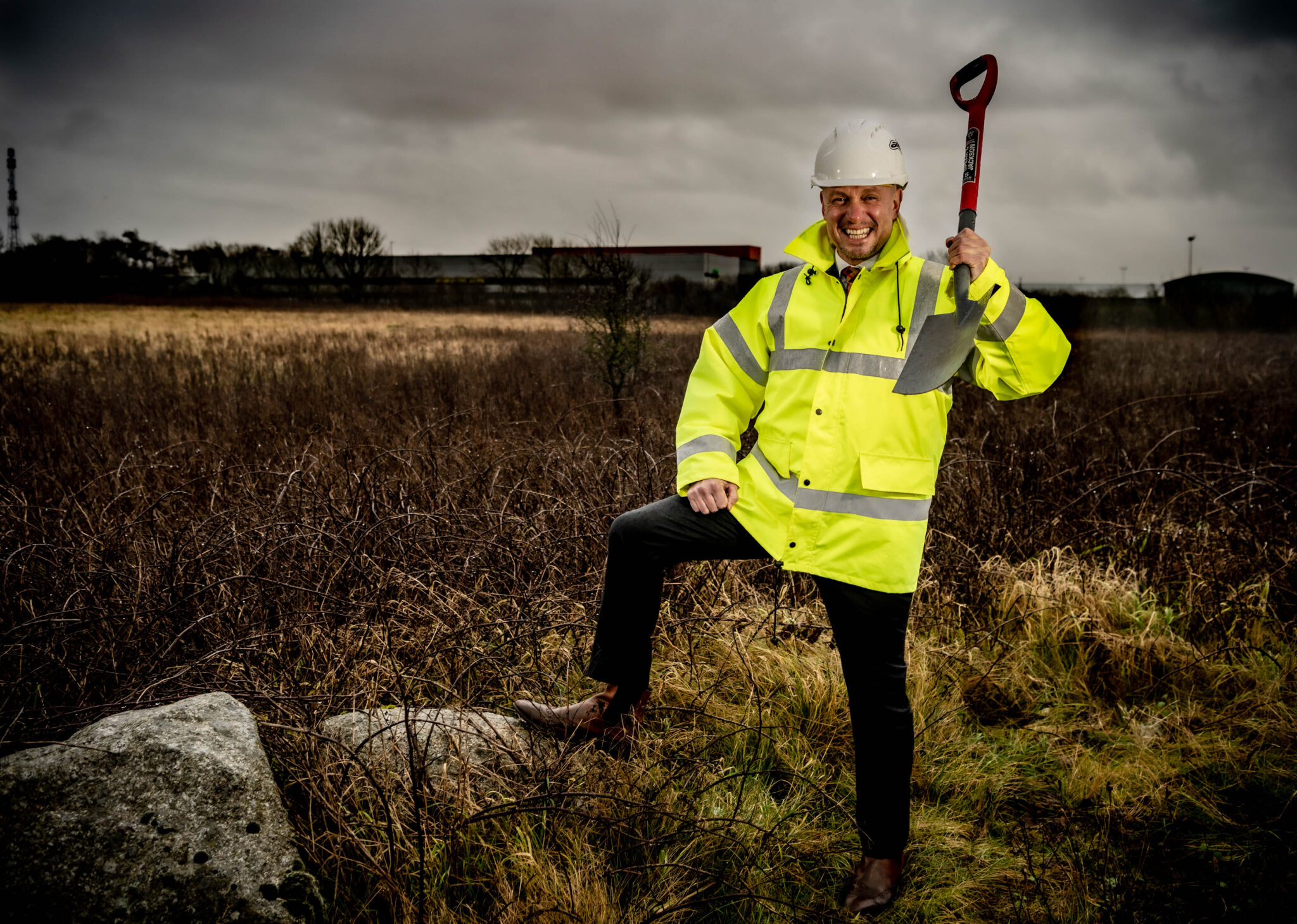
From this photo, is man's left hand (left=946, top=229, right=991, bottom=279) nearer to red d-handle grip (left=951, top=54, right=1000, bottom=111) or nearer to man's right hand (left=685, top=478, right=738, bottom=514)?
red d-handle grip (left=951, top=54, right=1000, bottom=111)

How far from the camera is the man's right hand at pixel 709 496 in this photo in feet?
6.44

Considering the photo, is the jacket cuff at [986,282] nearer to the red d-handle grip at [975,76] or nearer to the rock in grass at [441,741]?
the red d-handle grip at [975,76]

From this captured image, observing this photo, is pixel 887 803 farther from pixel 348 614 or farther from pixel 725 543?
pixel 348 614

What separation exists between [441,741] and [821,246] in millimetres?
1905

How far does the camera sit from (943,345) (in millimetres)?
1774

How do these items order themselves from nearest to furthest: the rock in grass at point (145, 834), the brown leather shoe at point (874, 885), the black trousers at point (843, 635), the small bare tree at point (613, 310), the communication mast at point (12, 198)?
the rock in grass at point (145, 834) → the black trousers at point (843, 635) → the brown leather shoe at point (874, 885) → the small bare tree at point (613, 310) → the communication mast at point (12, 198)

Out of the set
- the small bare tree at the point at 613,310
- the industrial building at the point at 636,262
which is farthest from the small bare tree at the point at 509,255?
the small bare tree at the point at 613,310

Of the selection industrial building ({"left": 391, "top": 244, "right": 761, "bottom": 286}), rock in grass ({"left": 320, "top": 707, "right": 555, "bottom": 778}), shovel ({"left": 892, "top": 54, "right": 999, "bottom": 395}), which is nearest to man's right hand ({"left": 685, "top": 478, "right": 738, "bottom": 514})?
shovel ({"left": 892, "top": 54, "right": 999, "bottom": 395})

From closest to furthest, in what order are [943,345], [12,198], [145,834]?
[145,834] → [943,345] → [12,198]

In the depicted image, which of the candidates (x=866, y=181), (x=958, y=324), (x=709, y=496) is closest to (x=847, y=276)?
(x=866, y=181)

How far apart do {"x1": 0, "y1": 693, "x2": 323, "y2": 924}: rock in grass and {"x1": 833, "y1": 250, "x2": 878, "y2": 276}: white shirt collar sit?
2.01 meters

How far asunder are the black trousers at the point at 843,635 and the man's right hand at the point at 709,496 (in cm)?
5

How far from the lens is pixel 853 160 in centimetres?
189

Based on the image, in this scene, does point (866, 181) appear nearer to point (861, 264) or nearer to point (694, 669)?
point (861, 264)
